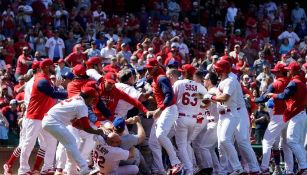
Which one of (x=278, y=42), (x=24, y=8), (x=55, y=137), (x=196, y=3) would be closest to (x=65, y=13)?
(x=24, y=8)

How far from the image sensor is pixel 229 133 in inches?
592

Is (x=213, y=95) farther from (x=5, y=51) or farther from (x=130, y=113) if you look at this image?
(x=5, y=51)

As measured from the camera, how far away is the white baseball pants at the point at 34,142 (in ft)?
47.4

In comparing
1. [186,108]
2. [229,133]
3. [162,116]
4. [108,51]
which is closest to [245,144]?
[229,133]

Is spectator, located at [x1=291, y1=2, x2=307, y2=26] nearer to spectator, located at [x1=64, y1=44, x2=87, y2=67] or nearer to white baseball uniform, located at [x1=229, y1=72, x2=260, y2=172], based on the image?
spectator, located at [x1=64, y1=44, x2=87, y2=67]

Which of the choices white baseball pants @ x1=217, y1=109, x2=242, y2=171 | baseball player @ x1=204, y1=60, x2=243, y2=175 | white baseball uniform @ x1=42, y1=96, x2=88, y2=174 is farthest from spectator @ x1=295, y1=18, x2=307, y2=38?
white baseball uniform @ x1=42, y1=96, x2=88, y2=174

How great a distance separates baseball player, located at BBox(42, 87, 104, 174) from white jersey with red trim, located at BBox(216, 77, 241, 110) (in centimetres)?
263

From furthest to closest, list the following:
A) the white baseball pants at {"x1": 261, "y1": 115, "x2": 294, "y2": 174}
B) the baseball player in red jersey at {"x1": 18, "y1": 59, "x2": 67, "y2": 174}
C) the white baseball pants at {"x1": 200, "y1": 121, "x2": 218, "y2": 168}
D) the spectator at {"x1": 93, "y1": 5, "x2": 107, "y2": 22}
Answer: the spectator at {"x1": 93, "y1": 5, "x2": 107, "y2": 22}, the white baseball pants at {"x1": 200, "y1": 121, "x2": 218, "y2": 168}, the white baseball pants at {"x1": 261, "y1": 115, "x2": 294, "y2": 174}, the baseball player in red jersey at {"x1": 18, "y1": 59, "x2": 67, "y2": 174}

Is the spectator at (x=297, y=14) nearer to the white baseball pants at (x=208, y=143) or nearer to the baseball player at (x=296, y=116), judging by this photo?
the baseball player at (x=296, y=116)

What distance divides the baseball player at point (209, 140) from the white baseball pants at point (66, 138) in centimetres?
322

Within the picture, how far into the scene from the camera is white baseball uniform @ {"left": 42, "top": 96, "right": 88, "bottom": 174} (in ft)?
43.7

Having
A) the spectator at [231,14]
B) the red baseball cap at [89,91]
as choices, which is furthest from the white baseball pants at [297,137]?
the spectator at [231,14]

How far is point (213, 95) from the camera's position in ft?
50.0

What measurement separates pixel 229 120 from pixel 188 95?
37.6 inches
